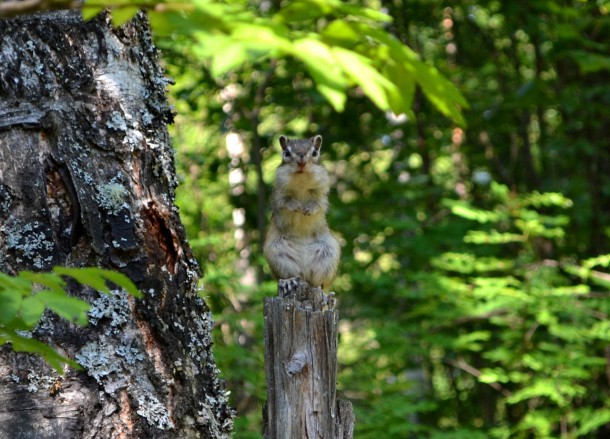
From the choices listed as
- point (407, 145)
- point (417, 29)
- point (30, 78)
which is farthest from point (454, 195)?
point (30, 78)

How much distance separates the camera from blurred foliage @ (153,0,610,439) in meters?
5.93

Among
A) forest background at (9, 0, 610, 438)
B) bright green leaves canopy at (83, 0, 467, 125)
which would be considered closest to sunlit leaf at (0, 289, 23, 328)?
bright green leaves canopy at (83, 0, 467, 125)

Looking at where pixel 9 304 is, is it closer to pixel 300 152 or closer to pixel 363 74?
pixel 363 74

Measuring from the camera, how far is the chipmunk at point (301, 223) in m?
4.97

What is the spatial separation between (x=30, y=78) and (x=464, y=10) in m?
6.16

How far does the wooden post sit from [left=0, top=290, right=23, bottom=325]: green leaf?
54.6 inches

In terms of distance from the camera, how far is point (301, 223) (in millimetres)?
5074

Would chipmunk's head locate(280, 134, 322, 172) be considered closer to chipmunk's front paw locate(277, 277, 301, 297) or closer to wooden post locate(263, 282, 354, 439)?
chipmunk's front paw locate(277, 277, 301, 297)

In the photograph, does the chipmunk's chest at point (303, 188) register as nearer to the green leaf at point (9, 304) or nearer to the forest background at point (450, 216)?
the forest background at point (450, 216)

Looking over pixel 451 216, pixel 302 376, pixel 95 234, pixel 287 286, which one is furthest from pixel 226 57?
pixel 451 216

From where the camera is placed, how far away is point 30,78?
2539 millimetres

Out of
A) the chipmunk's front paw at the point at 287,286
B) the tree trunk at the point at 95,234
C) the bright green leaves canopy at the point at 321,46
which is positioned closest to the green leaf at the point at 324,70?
the bright green leaves canopy at the point at 321,46

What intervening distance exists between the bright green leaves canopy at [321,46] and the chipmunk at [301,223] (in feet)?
11.2

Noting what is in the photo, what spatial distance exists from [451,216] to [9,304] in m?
6.90
